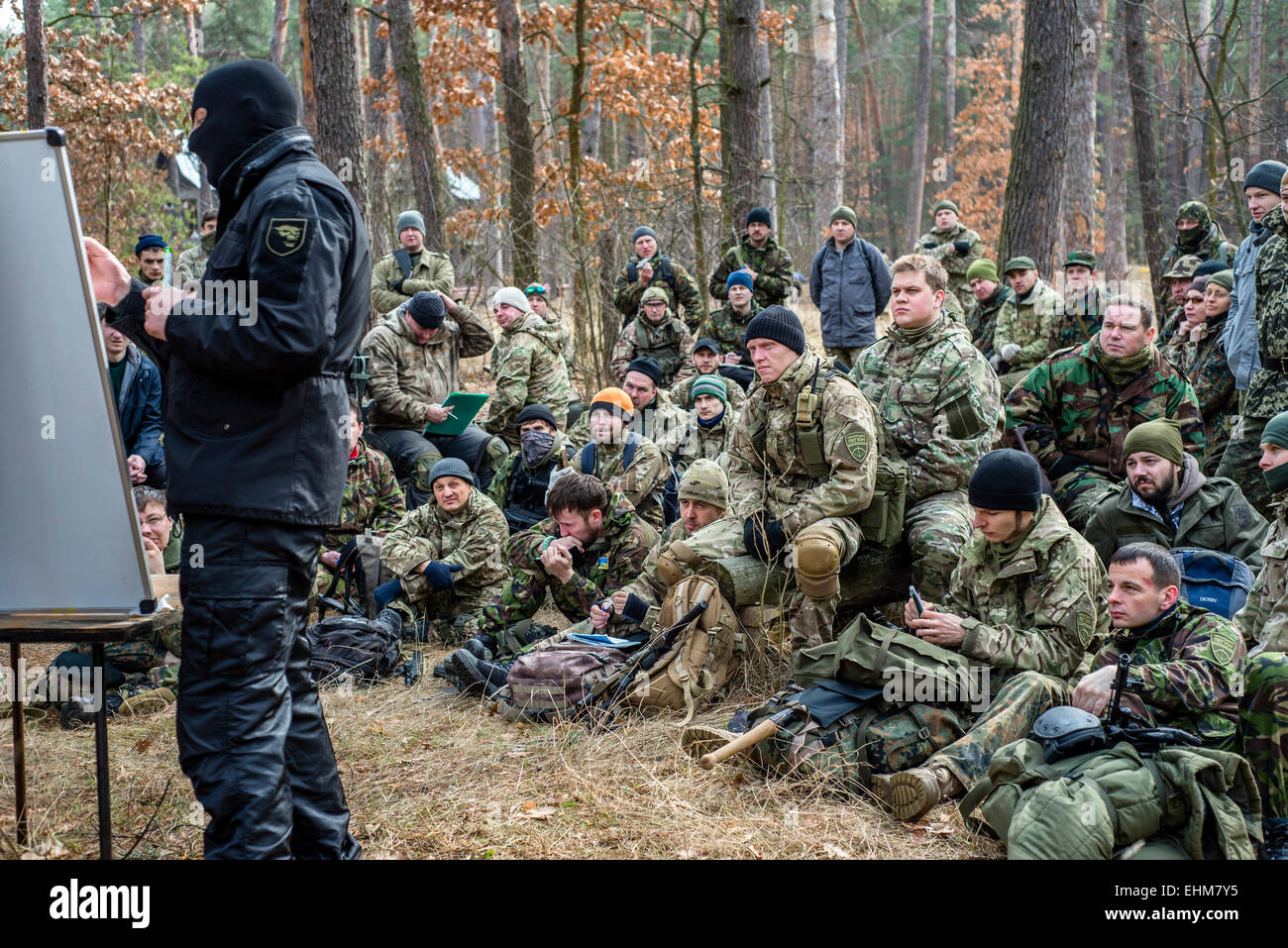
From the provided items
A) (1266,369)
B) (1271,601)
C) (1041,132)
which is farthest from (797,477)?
(1041,132)

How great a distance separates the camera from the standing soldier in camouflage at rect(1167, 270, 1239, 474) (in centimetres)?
683

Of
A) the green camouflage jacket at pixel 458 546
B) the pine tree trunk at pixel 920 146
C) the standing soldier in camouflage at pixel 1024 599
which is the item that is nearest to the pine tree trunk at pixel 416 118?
the green camouflage jacket at pixel 458 546

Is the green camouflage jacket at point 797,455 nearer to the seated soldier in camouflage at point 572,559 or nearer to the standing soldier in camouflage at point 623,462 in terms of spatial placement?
the seated soldier in camouflage at point 572,559

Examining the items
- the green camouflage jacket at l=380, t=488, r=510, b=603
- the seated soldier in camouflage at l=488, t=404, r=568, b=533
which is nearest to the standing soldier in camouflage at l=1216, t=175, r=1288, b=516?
the seated soldier in camouflage at l=488, t=404, r=568, b=533

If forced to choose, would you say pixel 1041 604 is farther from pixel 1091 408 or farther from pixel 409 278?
pixel 409 278

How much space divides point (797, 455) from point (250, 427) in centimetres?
305

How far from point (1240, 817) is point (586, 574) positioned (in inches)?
139

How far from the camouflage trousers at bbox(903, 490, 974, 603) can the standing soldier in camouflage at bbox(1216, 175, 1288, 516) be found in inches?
75.9

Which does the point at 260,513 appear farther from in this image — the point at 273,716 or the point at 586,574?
the point at 586,574

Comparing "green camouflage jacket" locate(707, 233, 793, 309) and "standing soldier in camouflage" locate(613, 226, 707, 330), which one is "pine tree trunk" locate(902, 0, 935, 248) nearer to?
"green camouflage jacket" locate(707, 233, 793, 309)

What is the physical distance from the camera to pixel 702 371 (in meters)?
8.74

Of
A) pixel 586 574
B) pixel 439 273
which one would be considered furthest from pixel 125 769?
pixel 439 273

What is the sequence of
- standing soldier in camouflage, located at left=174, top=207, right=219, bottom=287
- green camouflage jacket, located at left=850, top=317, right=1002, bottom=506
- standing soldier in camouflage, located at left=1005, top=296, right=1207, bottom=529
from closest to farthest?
green camouflage jacket, located at left=850, top=317, right=1002, bottom=506
standing soldier in camouflage, located at left=1005, top=296, right=1207, bottom=529
standing soldier in camouflage, located at left=174, top=207, right=219, bottom=287

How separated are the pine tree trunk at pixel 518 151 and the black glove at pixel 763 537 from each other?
700 cm
